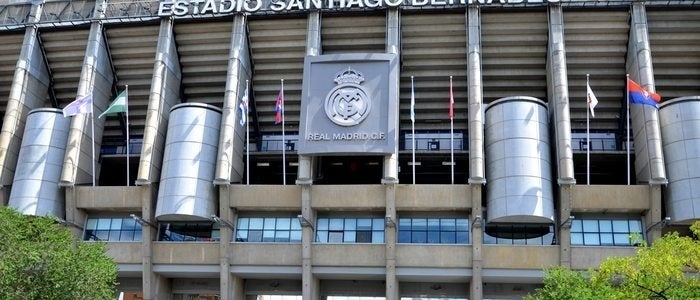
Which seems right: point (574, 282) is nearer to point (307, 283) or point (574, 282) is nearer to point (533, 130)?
point (533, 130)

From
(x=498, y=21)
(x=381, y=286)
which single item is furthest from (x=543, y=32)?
(x=381, y=286)

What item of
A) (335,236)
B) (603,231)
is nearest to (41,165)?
(335,236)

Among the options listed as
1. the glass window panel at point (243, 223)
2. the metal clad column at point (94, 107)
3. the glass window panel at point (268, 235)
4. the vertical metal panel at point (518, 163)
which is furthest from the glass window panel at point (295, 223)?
the metal clad column at point (94, 107)

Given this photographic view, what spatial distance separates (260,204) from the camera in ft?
145

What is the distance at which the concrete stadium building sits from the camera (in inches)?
1656

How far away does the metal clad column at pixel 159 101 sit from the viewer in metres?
45.2

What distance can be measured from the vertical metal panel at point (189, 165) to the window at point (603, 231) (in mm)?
23607

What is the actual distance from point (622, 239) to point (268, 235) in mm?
22903

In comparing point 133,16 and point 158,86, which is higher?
point 133,16

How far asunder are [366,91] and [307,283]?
42.7 ft

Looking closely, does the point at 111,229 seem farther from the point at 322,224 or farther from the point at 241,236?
the point at 322,224

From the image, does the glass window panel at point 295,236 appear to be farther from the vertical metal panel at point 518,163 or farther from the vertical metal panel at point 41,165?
the vertical metal panel at point 41,165

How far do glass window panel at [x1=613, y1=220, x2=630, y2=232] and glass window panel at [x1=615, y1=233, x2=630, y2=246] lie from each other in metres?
0.34

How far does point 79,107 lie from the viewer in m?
44.1
